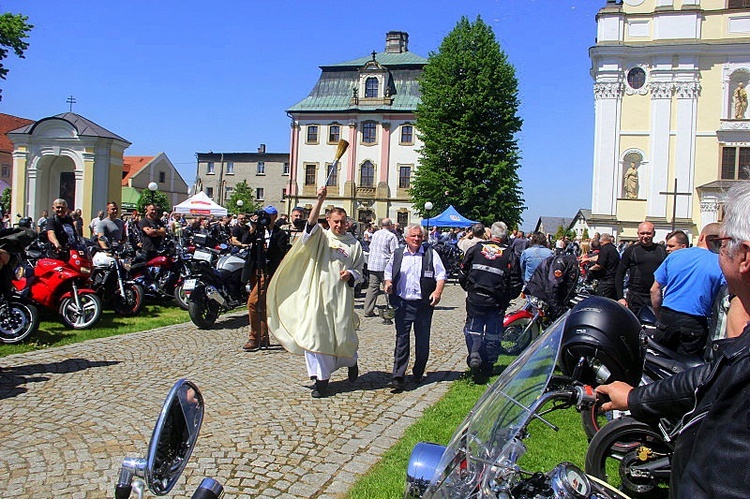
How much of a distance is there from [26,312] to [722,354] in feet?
28.7

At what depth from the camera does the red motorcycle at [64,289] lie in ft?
30.9

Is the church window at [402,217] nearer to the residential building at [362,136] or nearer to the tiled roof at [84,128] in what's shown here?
the residential building at [362,136]

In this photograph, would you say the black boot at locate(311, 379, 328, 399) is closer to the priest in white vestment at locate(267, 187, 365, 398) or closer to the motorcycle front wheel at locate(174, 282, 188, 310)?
the priest in white vestment at locate(267, 187, 365, 398)

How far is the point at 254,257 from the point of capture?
A: 30.6ft

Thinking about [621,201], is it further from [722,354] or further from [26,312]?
[722,354]

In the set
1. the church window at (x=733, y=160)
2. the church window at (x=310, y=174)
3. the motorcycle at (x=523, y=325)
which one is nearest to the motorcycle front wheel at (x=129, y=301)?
the motorcycle at (x=523, y=325)

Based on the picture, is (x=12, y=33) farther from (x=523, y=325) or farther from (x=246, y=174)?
(x=246, y=174)

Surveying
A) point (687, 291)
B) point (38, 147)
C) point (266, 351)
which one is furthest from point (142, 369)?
point (38, 147)

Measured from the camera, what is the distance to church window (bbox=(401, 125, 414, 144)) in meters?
56.0

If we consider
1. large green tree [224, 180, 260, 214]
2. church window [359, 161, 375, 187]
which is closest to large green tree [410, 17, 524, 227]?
church window [359, 161, 375, 187]

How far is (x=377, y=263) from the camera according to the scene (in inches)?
520

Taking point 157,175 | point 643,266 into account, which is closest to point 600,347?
point 643,266

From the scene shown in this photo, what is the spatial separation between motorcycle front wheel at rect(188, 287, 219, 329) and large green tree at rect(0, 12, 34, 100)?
22393 millimetres

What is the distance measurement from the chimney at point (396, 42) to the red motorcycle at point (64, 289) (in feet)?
184
